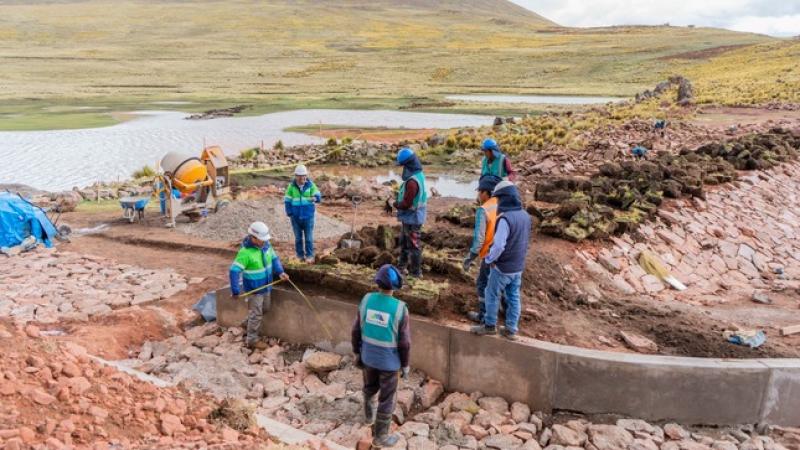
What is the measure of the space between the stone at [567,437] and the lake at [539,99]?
4990 cm

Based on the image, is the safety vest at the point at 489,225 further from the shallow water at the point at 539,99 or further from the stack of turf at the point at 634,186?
the shallow water at the point at 539,99

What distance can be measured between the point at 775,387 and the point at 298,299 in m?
5.98

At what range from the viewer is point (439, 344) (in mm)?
8023

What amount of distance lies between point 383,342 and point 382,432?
103cm

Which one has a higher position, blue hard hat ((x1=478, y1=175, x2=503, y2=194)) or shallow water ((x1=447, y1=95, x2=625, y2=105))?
shallow water ((x1=447, y1=95, x2=625, y2=105))

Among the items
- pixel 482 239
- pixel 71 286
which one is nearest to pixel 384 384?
pixel 482 239

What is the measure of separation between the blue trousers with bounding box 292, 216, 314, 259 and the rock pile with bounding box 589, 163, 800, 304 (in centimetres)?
505

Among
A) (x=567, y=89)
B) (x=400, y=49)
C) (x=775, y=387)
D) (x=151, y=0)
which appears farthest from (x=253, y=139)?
(x=151, y=0)

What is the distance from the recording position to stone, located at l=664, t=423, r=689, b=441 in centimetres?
704

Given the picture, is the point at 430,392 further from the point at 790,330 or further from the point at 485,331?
the point at 790,330

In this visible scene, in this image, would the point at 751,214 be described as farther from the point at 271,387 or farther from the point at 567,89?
the point at 567,89

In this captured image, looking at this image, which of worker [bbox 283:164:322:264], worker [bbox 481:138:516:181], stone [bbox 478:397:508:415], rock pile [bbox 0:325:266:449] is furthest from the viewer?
worker [bbox 283:164:322:264]

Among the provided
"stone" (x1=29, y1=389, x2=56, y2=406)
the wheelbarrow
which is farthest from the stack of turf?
the wheelbarrow

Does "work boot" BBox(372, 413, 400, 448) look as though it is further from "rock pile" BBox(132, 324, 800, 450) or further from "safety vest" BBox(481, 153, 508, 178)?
"safety vest" BBox(481, 153, 508, 178)
